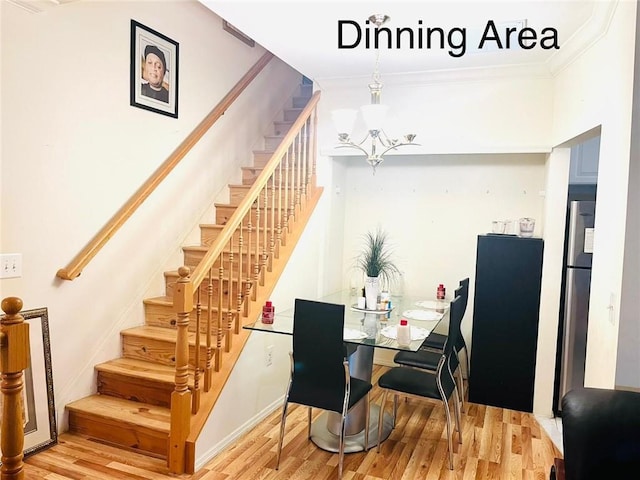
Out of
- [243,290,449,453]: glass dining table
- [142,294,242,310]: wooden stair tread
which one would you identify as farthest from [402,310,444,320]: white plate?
[142,294,242,310]: wooden stair tread

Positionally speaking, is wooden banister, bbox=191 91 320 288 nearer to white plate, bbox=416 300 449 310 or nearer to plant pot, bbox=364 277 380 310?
plant pot, bbox=364 277 380 310

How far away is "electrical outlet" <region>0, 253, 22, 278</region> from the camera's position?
2.48m

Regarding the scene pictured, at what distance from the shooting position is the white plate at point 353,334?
8.86 ft

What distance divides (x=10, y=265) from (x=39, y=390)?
0.74m

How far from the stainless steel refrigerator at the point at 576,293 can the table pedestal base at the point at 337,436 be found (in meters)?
1.41

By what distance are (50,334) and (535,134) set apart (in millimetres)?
3611

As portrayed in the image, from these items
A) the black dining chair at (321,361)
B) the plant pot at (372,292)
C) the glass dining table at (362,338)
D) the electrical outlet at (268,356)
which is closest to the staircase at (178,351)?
the glass dining table at (362,338)

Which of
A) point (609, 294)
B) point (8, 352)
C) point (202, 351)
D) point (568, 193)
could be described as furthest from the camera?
point (568, 193)

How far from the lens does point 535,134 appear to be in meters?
3.56

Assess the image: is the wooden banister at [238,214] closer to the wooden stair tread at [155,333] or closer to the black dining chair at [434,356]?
the wooden stair tread at [155,333]

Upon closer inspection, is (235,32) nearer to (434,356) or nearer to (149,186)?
(149,186)

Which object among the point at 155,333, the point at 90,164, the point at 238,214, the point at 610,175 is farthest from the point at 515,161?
the point at 90,164

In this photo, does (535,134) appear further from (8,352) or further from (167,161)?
(8,352)

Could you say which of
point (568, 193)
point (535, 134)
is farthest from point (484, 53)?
point (568, 193)
